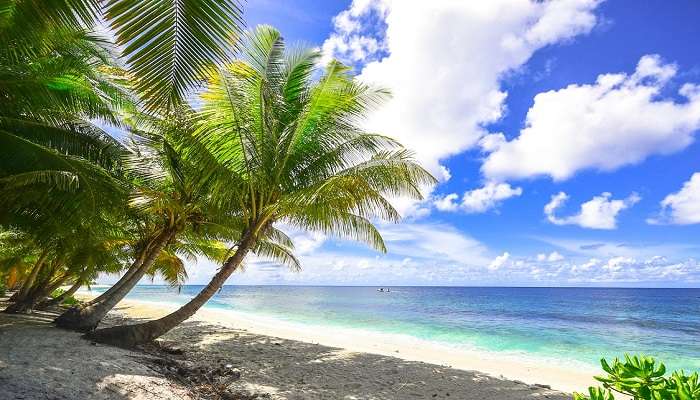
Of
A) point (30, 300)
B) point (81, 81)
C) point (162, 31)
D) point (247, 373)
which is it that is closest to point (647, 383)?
point (162, 31)

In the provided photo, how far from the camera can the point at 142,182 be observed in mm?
9625

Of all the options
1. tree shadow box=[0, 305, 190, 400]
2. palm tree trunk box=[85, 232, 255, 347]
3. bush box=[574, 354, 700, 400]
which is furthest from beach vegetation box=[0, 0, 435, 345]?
bush box=[574, 354, 700, 400]

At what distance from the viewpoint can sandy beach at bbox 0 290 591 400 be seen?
4.75m

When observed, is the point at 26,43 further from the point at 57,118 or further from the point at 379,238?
the point at 379,238

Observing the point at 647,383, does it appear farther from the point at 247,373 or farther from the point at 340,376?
the point at 247,373

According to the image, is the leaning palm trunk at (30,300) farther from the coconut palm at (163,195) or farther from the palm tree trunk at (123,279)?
the coconut palm at (163,195)

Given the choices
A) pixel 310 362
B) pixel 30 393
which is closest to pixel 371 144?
pixel 310 362

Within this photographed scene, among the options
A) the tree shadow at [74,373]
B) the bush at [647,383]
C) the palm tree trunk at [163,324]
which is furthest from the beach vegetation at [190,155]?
the bush at [647,383]

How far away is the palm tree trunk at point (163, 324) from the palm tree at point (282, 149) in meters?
0.02

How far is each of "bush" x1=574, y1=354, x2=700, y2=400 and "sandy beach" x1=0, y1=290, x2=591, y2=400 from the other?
468cm

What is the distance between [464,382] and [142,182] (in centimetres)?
801

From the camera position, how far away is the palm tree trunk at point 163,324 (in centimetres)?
751

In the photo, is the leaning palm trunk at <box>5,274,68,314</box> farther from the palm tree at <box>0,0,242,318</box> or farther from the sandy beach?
the palm tree at <box>0,0,242,318</box>

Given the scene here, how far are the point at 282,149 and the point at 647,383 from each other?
7099 millimetres
